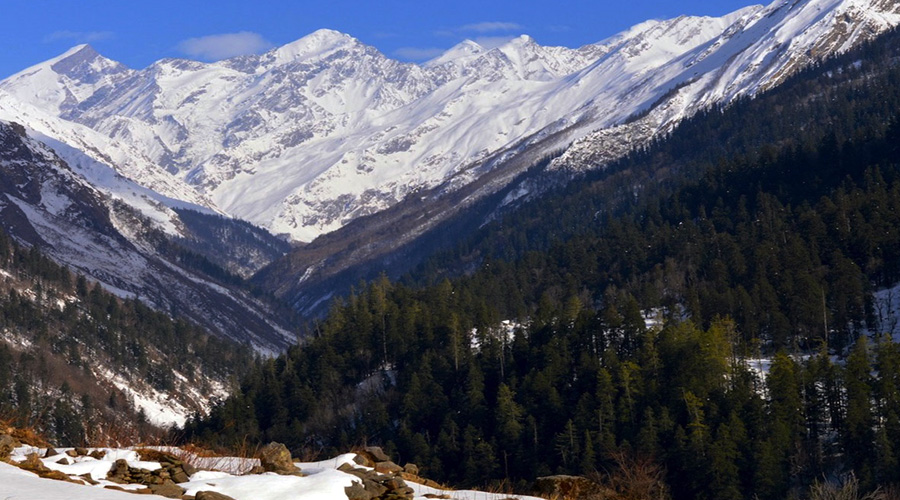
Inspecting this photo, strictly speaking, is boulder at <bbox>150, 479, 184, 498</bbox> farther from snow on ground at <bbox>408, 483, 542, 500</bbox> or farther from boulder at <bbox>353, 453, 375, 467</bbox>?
snow on ground at <bbox>408, 483, 542, 500</bbox>

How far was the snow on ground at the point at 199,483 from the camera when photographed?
2269cm

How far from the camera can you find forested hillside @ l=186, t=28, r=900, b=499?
103250 mm

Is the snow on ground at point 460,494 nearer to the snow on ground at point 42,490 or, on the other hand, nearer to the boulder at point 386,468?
the boulder at point 386,468

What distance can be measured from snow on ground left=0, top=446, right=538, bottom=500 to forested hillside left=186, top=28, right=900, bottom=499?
Answer: 243 feet

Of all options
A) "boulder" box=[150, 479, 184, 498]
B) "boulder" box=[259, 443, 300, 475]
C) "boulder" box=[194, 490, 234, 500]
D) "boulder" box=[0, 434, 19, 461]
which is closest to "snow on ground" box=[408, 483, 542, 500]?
"boulder" box=[259, 443, 300, 475]

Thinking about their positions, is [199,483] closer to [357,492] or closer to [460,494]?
[357,492]

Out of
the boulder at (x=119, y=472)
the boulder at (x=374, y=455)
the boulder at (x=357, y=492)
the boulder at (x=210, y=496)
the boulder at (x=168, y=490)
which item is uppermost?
the boulder at (x=119, y=472)

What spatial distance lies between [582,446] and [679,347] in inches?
722

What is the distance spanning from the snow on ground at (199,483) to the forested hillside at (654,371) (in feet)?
243

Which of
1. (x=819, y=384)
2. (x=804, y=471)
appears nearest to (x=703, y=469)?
(x=804, y=471)

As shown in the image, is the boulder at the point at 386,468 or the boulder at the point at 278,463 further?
the boulder at the point at 386,468

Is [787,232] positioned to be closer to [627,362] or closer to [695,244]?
[695,244]

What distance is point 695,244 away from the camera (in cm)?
18975

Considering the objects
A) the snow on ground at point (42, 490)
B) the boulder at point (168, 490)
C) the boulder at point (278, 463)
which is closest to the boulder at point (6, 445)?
the snow on ground at point (42, 490)
